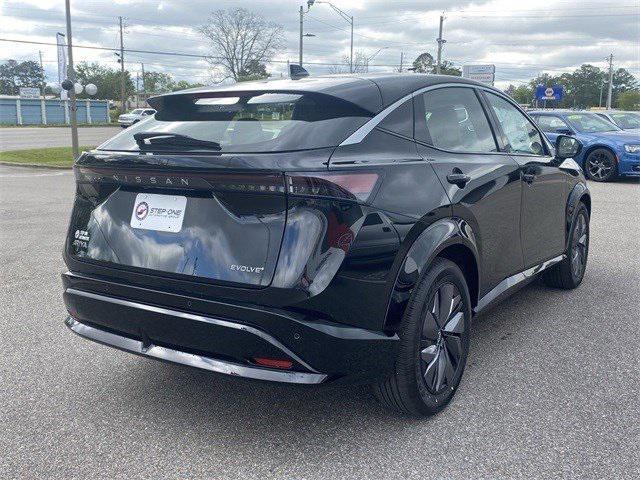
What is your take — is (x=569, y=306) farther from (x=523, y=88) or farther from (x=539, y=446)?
(x=523, y=88)

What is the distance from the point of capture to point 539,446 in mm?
2855

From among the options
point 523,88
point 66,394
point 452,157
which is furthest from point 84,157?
point 523,88

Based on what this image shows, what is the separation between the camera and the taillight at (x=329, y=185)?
2549 millimetres

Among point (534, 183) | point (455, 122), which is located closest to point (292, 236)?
point (455, 122)

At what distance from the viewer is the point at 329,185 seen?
2.57 metres

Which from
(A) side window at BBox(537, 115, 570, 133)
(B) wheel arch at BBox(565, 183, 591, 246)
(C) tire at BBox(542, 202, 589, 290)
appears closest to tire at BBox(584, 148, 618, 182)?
(A) side window at BBox(537, 115, 570, 133)

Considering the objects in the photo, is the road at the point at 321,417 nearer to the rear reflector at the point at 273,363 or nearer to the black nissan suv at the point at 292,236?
the rear reflector at the point at 273,363

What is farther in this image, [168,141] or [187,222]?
[168,141]

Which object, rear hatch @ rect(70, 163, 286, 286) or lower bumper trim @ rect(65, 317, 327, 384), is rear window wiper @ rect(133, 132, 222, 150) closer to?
rear hatch @ rect(70, 163, 286, 286)

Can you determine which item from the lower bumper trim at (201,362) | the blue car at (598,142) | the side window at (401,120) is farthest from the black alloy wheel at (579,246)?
the blue car at (598,142)

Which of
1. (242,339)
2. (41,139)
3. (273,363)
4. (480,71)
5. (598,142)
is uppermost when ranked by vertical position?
(480,71)

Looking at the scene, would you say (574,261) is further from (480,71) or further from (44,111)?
(44,111)

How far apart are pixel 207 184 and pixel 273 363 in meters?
0.80

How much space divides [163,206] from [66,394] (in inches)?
50.9
